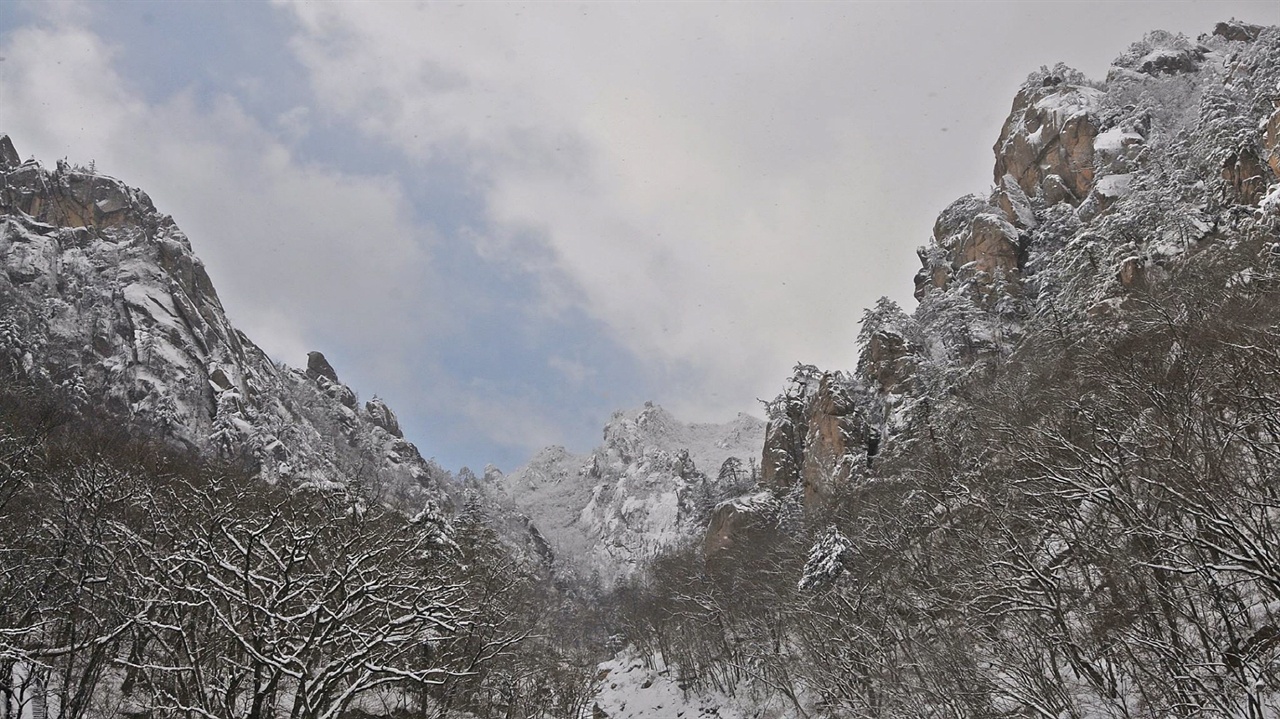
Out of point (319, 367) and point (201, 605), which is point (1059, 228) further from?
point (319, 367)

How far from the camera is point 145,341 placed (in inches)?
2694

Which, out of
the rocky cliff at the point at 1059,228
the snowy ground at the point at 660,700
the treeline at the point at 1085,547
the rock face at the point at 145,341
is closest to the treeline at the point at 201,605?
the treeline at the point at 1085,547

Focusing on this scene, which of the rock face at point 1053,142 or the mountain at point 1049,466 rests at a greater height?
the rock face at point 1053,142

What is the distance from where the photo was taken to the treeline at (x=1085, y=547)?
9078 millimetres

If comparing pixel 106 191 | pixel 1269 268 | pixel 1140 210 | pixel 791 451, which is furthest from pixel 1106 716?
pixel 106 191

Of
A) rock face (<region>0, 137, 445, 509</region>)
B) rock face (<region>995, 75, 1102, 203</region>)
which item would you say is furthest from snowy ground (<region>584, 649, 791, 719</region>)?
rock face (<region>995, 75, 1102, 203</region>)

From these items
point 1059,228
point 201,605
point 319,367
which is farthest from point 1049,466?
point 319,367

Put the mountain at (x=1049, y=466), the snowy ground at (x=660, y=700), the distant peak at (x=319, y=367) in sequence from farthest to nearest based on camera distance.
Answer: the distant peak at (x=319, y=367) < the snowy ground at (x=660, y=700) < the mountain at (x=1049, y=466)

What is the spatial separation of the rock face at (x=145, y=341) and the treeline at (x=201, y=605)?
33514 millimetres

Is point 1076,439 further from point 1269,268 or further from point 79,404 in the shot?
point 79,404

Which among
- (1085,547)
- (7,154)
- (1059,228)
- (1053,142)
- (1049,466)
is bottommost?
(1085,547)

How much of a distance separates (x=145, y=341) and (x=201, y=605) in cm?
7392

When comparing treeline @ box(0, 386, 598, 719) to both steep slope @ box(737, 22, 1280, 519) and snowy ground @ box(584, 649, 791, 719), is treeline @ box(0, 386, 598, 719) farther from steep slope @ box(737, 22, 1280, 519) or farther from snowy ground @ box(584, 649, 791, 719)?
steep slope @ box(737, 22, 1280, 519)

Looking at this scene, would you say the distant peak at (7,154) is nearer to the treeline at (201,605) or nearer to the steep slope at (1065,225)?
the treeline at (201,605)
